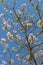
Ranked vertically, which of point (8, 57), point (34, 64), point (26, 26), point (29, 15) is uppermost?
point (29, 15)

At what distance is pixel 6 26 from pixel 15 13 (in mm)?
160

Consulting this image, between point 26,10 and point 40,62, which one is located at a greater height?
point 26,10

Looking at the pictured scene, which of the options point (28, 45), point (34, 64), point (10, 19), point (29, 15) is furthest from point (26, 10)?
point (34, 64)

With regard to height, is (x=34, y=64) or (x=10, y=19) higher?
(x=10, y=19)

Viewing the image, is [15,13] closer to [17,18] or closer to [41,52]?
[17,18]

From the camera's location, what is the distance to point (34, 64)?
1999 mm

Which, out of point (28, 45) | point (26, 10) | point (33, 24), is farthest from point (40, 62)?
point (26, 10)

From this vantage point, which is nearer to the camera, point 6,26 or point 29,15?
point 6,26

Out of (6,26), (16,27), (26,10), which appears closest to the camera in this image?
(6,26)

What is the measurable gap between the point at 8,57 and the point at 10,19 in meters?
0.47

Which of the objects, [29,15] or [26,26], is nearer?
[26,26]

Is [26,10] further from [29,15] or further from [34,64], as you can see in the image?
[34,64]

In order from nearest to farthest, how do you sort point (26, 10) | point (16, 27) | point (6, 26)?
point (6, 26) → point (26, 10) → point (16, 27)

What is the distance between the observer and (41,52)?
6.33 feet
